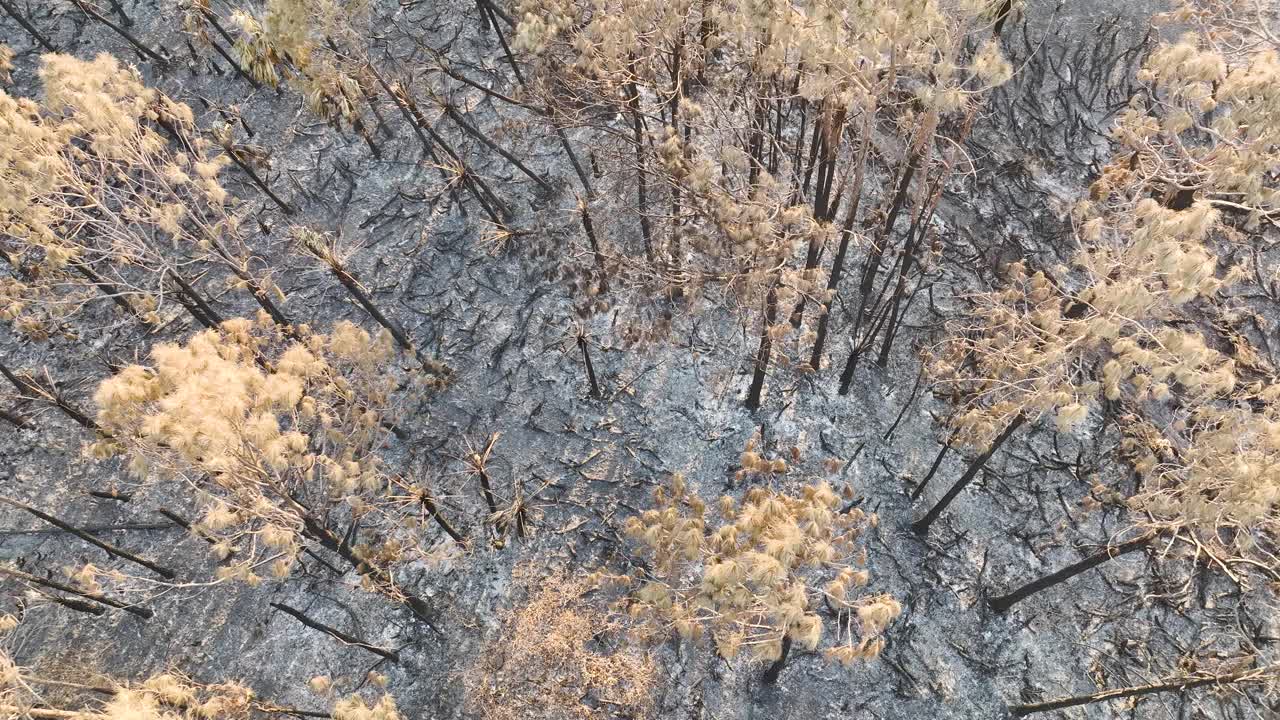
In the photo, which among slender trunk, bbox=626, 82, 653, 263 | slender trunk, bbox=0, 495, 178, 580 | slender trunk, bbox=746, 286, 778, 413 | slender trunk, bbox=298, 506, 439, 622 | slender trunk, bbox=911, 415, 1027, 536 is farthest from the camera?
slender trunk, bbox=626, 82, 653, 263

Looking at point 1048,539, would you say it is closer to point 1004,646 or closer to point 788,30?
point 1004,646

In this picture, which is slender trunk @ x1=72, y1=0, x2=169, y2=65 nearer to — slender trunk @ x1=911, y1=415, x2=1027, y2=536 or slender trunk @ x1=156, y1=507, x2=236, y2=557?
slender trunk @ x1=156, y1=507, x2=236, y2=557

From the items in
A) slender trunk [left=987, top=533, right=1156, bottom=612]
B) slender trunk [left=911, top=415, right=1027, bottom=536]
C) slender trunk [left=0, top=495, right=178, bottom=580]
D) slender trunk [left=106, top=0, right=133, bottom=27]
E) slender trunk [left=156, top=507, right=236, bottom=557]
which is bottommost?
slender trunk [left=0, top=495, right=178, bottom=580]

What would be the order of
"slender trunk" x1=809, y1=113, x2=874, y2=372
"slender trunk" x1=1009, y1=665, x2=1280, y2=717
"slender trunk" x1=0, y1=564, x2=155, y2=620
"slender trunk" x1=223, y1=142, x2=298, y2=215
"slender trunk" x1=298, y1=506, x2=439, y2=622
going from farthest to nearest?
"slender trunk" x1=223, y1=142, x2=298, y2=215 < "slender trunk" x1=809, y1=113, x2=874, y2=372 < "slender trunk" x1=0, y1=564, x2=155, y2=620 < "slender trunk" x1=298, y1=506, x2=439, y2=622 < "slender trunk" x1=1009, y1=665, x2=1280, y2=717

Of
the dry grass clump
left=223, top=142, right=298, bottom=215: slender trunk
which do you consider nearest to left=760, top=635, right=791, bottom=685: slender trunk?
the dry grass clump

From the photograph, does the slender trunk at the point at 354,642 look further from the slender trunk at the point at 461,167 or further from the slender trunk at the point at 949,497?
the slender trunk at the point at 949,497

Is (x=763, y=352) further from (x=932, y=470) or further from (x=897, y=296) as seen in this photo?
(x=932, y=470)

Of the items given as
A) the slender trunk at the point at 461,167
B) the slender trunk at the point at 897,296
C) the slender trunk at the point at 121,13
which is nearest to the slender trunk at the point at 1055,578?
the slender trunk at the point at 897,296

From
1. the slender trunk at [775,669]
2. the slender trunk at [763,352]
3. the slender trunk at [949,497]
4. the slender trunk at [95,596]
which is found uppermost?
the slender trunk at [763,352]
